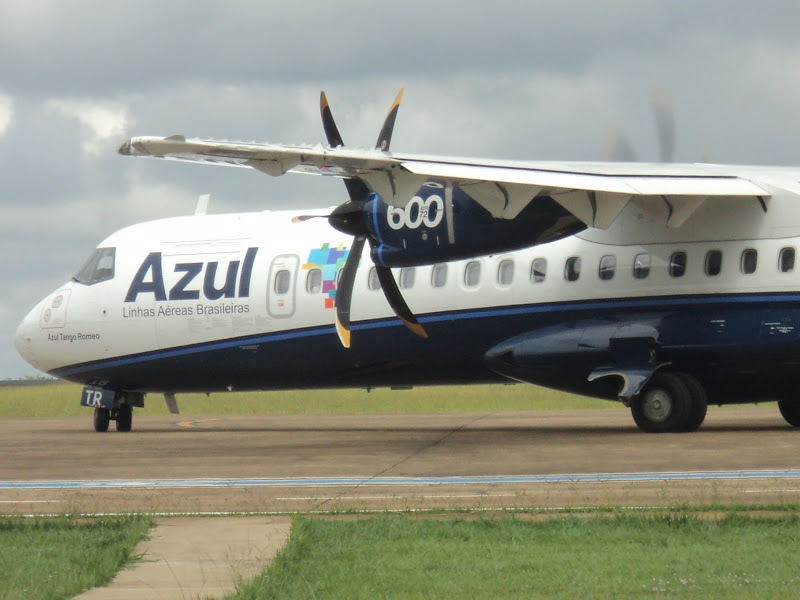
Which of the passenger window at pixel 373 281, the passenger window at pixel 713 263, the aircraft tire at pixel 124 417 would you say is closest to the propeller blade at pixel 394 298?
the passenger window at pixel 373 281

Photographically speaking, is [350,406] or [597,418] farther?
[350,406]

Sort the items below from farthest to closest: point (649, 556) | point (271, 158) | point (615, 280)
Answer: point (615, 280) < point (271, 158) < point (649, 556)

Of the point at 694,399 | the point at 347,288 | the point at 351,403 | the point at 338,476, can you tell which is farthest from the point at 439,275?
the point at 351,403

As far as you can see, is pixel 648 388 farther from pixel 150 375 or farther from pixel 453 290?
pixel 150 375

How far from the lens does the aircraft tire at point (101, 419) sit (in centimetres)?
2562

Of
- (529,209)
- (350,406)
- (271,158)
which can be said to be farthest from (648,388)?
(350,406)

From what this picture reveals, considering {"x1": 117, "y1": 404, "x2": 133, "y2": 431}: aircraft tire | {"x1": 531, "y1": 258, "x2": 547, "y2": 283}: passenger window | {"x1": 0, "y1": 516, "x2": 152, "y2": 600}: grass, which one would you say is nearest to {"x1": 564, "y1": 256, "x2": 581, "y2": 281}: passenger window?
{"x1": 531, "y1": 258, "x2": 547, "y2": 283}: passenger window

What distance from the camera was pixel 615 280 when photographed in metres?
19.6

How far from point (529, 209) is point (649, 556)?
395 inches

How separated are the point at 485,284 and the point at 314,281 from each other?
11.5 feet

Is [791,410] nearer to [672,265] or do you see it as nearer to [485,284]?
[672,265]

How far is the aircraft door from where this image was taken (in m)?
22.7

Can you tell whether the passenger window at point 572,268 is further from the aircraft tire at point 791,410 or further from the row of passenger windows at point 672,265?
the aircraft tire at point 791,410

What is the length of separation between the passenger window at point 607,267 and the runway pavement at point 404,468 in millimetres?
2607
